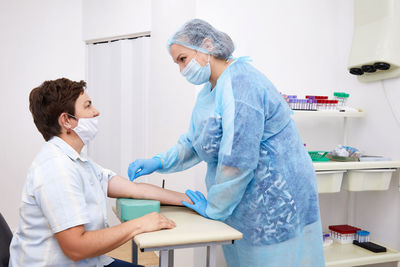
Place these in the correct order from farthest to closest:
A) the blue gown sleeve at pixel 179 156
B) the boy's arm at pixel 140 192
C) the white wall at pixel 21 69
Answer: the white wall at pixel 21 69
the blue gown sleeve at pixel 179 156
the boy's arm at pixel 140 192

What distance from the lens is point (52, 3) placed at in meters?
3.56

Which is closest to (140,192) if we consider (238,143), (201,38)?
(238,143)

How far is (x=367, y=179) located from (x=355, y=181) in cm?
8

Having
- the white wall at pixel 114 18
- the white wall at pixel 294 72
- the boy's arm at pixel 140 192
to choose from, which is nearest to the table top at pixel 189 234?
the boy's arm at pixel 140 192

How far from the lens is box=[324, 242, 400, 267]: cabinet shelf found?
212 centimetres

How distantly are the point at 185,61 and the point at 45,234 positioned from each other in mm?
875

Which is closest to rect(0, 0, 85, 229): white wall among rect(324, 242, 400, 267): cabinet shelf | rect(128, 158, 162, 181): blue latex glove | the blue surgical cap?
rect(128, 158, 162, 181): blue latex glove

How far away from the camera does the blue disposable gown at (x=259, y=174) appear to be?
51.1 inches

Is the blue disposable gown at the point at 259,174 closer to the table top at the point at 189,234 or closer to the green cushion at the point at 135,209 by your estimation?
the table top at the point at 189,234

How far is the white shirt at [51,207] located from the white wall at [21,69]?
2500 millimetres

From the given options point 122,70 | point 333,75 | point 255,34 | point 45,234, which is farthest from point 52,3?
point 45,234

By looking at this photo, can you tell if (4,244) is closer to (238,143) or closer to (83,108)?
(83,108)

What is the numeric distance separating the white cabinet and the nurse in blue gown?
730 millimetres

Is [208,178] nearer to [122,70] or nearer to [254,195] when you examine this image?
[254,195]
